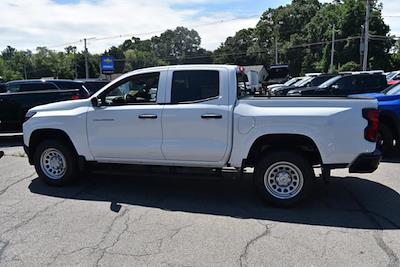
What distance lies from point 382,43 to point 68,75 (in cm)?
7455

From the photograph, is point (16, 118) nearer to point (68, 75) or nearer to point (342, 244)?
point (342, 244)

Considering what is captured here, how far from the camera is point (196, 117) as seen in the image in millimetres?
5867

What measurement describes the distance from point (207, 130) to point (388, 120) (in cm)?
458

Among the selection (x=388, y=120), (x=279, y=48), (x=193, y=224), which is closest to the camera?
(x=193, y=224)

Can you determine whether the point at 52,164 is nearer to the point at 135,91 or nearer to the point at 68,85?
the point at 135,91

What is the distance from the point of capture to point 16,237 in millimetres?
4859

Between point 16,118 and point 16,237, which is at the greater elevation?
point 16,118

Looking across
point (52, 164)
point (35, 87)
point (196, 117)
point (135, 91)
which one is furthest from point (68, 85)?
point (196, 117)

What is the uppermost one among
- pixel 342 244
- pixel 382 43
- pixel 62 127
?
pixel 382 43

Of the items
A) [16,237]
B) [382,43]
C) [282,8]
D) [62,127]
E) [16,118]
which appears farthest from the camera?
[282,8]

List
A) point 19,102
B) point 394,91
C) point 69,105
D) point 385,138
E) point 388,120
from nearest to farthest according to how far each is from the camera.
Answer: point 69,105, point 388,120, point 385,138, point 394,91, point 19,102

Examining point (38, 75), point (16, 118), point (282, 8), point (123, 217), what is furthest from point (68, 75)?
point (123, 217)

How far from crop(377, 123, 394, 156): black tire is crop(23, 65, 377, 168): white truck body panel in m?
3.39

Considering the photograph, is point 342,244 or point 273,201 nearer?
point 342,244
